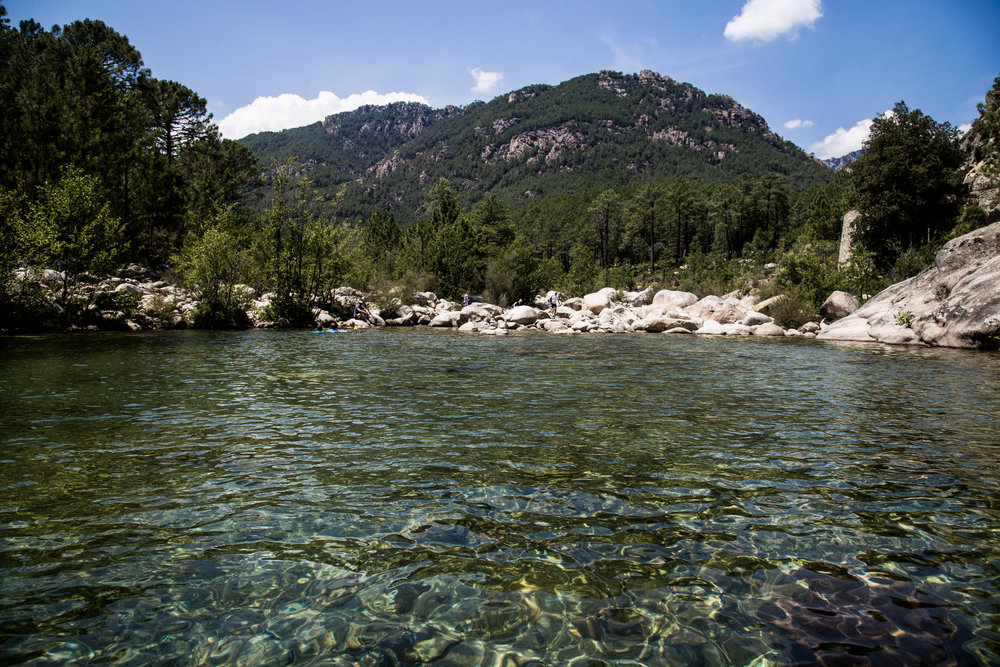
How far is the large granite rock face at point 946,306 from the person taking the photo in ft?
62.3

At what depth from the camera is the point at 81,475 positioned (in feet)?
17.9

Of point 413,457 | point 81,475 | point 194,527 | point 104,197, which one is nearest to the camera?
point 194,527

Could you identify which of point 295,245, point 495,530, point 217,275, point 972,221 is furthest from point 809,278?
point 217,275

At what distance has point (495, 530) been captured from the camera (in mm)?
4262

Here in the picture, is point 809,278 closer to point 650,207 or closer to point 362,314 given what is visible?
point 362,314

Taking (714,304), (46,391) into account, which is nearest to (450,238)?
(714,304)

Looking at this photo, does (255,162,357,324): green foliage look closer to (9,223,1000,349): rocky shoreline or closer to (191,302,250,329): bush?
(9,223,1000,349): rocky shoreline

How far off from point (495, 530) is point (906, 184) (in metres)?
47.7

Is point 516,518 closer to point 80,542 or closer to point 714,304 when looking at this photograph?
point 80,542

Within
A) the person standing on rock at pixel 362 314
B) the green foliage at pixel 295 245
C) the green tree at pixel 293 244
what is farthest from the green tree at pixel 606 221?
the green tree at pixel 293 244

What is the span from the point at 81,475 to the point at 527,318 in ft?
100

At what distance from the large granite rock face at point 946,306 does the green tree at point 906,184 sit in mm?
14630

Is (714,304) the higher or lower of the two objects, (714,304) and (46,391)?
the higher

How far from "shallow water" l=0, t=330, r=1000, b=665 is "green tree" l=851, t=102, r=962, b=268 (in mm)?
36468
